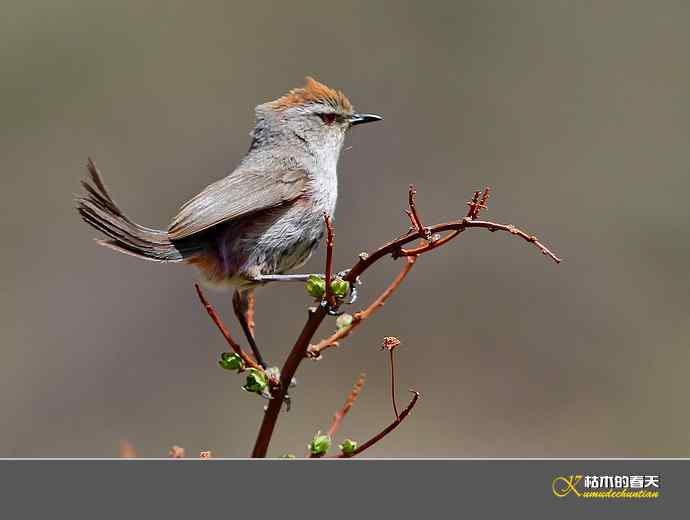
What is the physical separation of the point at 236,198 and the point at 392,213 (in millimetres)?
6099

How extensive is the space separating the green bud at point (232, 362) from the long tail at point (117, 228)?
900mm

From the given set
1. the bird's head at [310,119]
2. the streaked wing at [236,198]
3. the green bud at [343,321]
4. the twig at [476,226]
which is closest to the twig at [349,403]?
the green bud at [343,321]

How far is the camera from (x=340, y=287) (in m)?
2.55

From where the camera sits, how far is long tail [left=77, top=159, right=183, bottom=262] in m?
3.19

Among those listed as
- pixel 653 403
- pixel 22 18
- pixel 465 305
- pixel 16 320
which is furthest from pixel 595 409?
pixel 22 18

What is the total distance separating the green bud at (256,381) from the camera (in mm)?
2615

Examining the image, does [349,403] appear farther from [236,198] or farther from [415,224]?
[236,198]

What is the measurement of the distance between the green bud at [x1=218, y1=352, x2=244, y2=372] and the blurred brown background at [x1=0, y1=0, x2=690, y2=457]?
16.9 feet

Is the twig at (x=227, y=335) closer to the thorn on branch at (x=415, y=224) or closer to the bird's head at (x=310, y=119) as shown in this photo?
the thorn on branch at (x=415, y=224)

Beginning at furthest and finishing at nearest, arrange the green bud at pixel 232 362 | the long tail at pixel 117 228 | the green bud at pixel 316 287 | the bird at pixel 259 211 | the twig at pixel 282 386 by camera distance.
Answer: the bird at pixel 259 211
the long tail at pixel 117 228
the green bud at pixel 232 362
the green bud at pixel 316 287
the twig at pixel 282 386

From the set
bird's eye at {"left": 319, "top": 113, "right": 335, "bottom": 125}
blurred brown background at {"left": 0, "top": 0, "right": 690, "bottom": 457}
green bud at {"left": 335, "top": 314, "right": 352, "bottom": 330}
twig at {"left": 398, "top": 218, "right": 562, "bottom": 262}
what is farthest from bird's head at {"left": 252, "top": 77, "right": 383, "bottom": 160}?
blurred brown background at {"left": 0, "top": 0, "right": 690, "bottom": 457}

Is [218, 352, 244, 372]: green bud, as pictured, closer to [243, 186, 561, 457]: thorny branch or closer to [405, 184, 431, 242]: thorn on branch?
[243, 186, 561, 457]: thorny branch

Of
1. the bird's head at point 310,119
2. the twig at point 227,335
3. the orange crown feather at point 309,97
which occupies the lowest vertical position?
the twig at point 227,335

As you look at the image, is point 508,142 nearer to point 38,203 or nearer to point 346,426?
point 346,426
